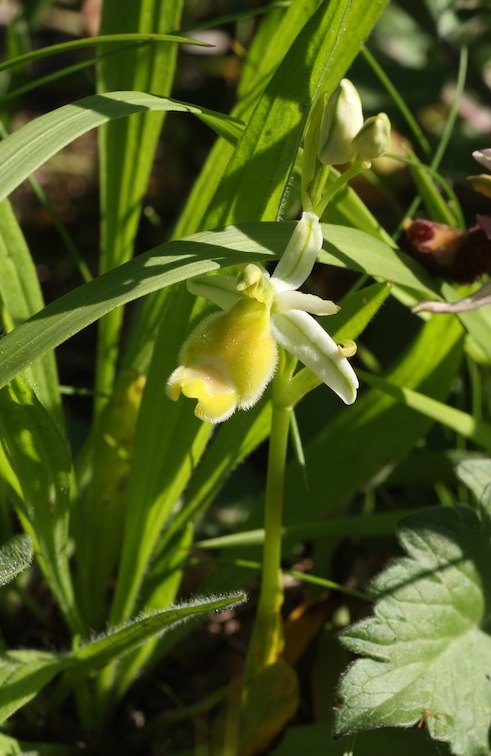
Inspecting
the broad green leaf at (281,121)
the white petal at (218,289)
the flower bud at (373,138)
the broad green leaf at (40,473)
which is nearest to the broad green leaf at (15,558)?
the broad green leaf at (40,473)

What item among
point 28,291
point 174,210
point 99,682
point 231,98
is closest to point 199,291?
point 28,291

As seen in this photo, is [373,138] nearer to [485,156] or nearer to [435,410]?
[485,156]

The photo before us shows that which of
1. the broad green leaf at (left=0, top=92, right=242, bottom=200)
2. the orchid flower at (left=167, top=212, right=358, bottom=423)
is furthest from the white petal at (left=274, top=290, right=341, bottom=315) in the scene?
the broad green leaf at (left=0, top=92, right=242, bottom=200)

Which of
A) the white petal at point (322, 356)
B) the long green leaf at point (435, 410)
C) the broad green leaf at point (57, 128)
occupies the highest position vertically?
the broad green leaf at point (57, 128)

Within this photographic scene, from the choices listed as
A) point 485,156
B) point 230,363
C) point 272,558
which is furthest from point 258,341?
point 485,156

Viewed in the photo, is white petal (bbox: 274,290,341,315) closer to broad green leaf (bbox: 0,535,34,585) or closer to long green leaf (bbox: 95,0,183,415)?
broad green leaf (bbox: 0,535,34,585)

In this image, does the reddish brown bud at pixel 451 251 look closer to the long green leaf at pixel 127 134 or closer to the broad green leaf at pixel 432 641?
the broad green leaf at pixel 432 641

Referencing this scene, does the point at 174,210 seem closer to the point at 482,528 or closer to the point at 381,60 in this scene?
the point at 381,60
